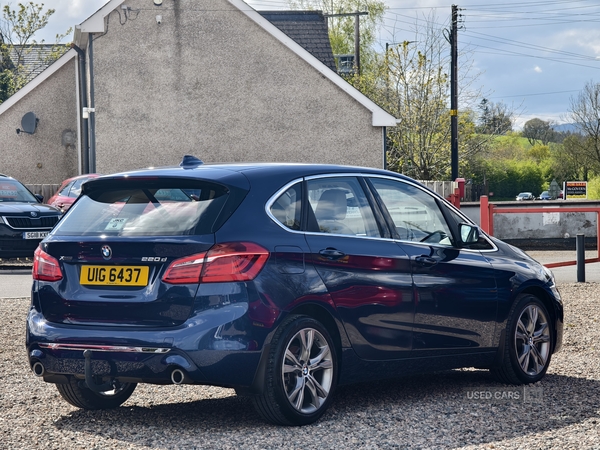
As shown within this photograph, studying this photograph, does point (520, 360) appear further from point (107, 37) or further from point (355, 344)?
point (107, 37)

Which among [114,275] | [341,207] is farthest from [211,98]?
[114,275]

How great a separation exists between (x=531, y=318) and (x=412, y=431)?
2103 millimetres

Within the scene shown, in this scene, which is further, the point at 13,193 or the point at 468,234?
the point at 13,193

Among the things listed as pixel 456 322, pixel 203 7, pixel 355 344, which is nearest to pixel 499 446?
pixel 355 344

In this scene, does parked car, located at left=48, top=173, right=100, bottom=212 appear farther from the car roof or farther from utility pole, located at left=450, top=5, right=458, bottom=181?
utility pole, located at left=450, top=5, right=458, bottom=181

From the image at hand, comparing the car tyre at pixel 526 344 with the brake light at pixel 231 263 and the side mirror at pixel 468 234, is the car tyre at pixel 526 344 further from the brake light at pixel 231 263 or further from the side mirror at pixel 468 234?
the brake light at pixel 231 263

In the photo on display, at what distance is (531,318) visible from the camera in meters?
7.59

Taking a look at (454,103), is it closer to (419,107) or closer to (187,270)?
(419,107)

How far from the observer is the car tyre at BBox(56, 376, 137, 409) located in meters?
6.45

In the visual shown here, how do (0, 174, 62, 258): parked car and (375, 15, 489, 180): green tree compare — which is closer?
(0, 174, 62, 258): parked car

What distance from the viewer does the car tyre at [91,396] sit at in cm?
645

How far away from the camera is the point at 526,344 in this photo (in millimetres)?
7543

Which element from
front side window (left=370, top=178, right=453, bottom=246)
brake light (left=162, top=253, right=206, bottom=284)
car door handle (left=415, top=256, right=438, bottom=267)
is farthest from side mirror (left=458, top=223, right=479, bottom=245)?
brake light (left=162, top=253, right=206, bottom=284)

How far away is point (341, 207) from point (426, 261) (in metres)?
0.79
